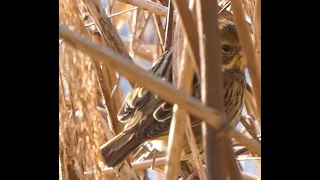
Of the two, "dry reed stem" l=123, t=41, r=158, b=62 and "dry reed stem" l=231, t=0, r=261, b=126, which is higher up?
"dry reed stem" l=123, t=41, r=158, b=62

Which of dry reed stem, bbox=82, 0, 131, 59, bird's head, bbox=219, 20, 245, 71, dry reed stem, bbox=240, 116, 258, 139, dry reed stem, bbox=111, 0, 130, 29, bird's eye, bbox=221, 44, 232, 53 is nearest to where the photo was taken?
dry reed stem, bbox=82, 0, 131, 59

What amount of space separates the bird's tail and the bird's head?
1.73 ft

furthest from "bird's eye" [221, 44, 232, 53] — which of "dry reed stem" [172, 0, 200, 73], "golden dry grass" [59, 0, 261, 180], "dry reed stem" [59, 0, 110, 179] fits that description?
"dry reed stem" [172, 0, 200, 73]

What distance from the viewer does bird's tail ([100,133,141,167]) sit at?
79.0 inches

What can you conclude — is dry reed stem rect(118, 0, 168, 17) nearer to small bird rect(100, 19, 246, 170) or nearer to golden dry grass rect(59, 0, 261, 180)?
golden dry grass rect(59, 0, 261, 180)

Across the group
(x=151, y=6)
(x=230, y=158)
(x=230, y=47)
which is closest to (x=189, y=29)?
(x=230, y=158)

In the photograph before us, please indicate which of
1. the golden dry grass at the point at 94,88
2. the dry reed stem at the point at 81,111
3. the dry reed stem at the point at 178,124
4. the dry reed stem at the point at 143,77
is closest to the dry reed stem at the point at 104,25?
the golden dry grass at the point at 94,88

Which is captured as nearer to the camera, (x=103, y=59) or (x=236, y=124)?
(x=103, y=59)

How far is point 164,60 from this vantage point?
234 cm

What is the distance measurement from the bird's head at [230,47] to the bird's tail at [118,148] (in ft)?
1.73

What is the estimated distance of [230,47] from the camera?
8.46ft

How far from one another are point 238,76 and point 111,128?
0.67 meters
